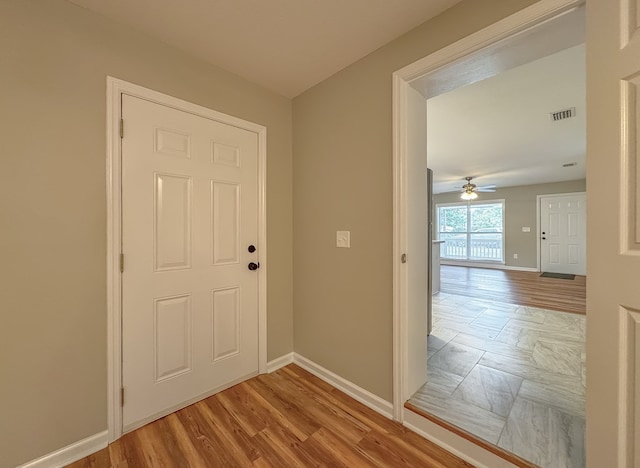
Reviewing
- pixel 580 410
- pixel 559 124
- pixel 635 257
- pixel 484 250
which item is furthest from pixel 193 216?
pixel 484 250

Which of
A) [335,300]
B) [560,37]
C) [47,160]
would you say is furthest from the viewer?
[335,300]

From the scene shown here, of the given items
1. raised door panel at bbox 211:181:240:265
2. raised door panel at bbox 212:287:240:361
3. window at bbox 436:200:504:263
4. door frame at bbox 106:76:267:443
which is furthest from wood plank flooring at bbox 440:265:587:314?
door frame at bbox 106:76:267:443

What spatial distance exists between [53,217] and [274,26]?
161 centimetres

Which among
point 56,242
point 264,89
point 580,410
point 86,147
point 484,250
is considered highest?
point 264,89

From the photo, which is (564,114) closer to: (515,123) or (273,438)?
(515,123)

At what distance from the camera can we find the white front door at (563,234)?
20.2 ft

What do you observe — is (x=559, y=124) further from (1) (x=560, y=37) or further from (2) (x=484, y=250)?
(2) (x=484, y=250)

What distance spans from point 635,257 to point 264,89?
7.82 ft

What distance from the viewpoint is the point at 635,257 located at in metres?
0.82

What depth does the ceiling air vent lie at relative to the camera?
2.60 metres

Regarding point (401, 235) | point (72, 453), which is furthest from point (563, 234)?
point (72, 453)

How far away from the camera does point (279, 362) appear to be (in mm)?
2176

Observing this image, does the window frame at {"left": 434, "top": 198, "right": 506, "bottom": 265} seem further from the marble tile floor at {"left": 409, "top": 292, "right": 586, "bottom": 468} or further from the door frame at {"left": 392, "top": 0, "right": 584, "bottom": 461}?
the door frame at {"left": 392, "top": 0, "right": 584, "bottom": 461}

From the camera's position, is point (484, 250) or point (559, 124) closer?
point (559, 124)
